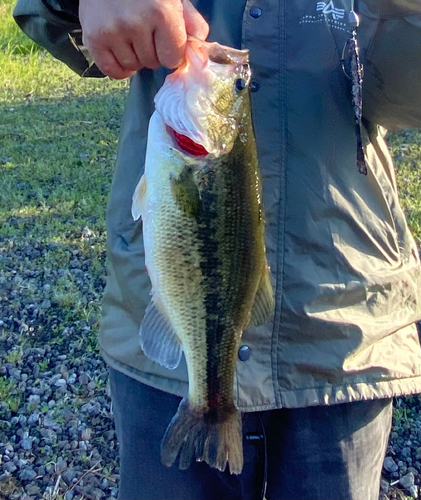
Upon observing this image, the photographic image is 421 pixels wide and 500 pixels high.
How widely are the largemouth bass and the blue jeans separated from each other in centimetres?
21

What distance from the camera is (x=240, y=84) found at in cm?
152

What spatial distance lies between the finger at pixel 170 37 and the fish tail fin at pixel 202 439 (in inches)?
32.3

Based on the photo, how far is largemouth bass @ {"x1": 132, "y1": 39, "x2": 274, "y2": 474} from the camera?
1510 millimetres

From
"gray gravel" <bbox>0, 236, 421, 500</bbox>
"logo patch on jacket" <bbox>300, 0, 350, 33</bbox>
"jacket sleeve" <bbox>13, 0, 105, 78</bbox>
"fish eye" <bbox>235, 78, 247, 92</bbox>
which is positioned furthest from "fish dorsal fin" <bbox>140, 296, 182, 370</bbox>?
"gray gravel" <bbox>0, 236, 421, 500</bbox>

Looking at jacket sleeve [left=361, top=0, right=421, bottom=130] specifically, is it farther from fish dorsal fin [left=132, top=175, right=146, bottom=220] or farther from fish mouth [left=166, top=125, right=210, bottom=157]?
fish dorsal fin [left=132, top=175, right=146, bottom=220]

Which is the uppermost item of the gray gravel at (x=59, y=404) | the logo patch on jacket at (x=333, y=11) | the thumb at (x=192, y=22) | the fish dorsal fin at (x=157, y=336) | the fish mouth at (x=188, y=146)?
the logo patch on jacket at (x=333, y=11)

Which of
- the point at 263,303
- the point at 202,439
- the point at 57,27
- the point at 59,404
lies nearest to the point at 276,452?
the point at 202,439

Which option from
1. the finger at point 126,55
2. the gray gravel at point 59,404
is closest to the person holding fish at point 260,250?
the finger at point 126,55

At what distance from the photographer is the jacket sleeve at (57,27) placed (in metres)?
1.76

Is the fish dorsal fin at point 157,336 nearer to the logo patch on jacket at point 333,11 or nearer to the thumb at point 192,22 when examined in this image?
the thumb at point 192,22

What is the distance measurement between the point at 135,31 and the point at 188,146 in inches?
11.3

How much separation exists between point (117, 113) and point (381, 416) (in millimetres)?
6156

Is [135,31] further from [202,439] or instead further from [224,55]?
[202,439]

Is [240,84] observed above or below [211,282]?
above
